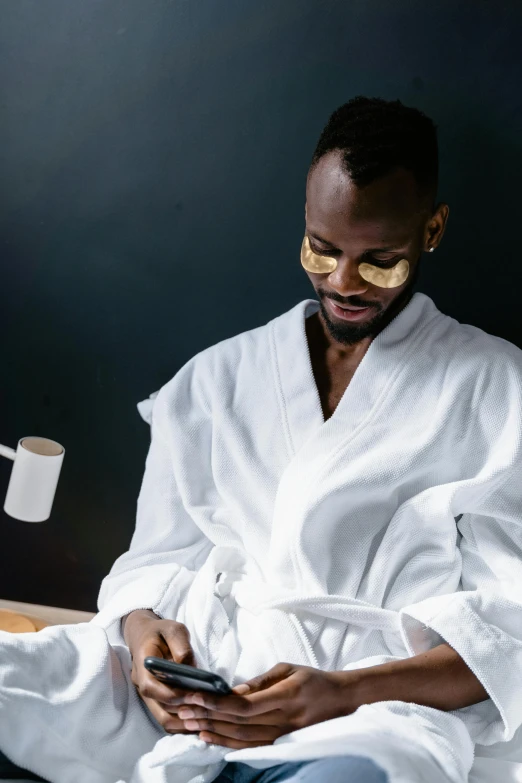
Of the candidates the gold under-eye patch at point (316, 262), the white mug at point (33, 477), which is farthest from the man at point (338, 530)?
the white mug at point (33, 477)

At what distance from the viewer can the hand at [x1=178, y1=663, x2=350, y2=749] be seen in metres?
1.22

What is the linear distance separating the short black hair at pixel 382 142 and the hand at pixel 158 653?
0.75 m

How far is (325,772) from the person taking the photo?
1105 mm

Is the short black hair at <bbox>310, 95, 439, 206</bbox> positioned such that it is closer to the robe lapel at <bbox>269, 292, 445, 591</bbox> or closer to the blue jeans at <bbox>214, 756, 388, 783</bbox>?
the robe lapel at <bbox>269, 292, 445, 591</bbox>

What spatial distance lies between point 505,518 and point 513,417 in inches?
6.4

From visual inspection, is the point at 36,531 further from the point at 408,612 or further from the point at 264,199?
the point at 408,612

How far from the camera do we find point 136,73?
1.84 m

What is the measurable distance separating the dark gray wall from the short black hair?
259mm

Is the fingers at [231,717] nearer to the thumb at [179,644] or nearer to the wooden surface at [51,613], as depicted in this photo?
the thumb at [179,644]

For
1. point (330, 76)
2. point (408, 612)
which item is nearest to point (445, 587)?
point (408, 612)

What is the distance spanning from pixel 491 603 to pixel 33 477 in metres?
0.87

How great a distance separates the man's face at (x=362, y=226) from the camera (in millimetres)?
1398

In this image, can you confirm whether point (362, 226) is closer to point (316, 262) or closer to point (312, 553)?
point (316, 262)

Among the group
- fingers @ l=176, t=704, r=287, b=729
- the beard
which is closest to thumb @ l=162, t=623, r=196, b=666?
fingers @ l=176, t=704, r=287, b=729
